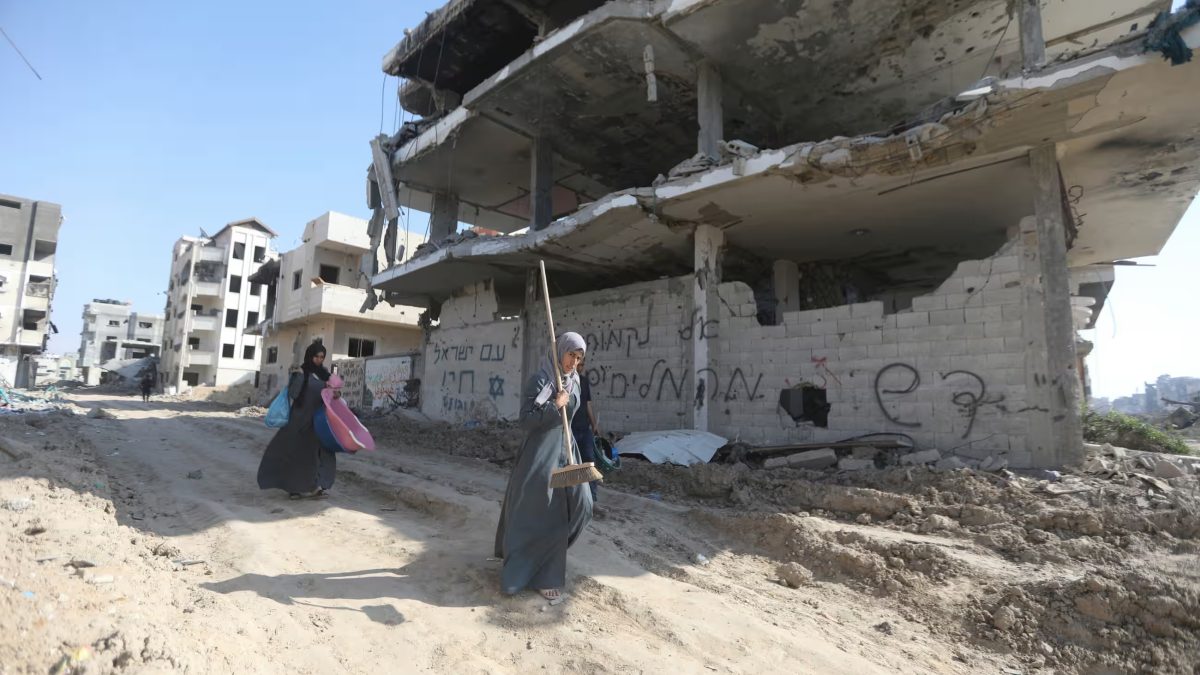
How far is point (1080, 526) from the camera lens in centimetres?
442

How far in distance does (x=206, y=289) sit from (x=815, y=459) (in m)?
43.9

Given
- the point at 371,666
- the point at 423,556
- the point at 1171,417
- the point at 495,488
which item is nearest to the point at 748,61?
the point at 495,488

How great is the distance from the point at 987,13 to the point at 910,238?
333 cm

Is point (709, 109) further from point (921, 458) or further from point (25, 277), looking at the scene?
point (25, 277)

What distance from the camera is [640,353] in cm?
1027

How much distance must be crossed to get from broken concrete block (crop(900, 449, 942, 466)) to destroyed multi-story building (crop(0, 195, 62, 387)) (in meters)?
53.0

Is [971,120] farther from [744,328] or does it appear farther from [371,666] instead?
[371,666]

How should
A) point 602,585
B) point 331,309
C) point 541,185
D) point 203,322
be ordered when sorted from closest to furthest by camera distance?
point 602,585
point 541,185
point 331,309
point 203,322

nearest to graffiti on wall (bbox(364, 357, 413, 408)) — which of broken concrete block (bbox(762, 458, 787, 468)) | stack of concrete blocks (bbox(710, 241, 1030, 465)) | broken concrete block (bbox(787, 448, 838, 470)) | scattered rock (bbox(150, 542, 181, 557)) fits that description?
stack of concrete blocks (bbox(710, 241, 1030, 465))

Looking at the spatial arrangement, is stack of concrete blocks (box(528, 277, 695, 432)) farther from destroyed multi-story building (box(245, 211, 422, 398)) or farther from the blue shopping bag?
destroyed multi-story building (box(245, 211, 422, 398))

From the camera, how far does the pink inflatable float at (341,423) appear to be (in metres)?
5.56

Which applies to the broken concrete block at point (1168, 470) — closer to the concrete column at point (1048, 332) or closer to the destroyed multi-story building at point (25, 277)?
the concrete column at point (1048, 332)

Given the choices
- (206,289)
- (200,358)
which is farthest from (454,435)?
(206,289)

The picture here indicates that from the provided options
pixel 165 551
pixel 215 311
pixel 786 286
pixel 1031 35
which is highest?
pixel 215 311
